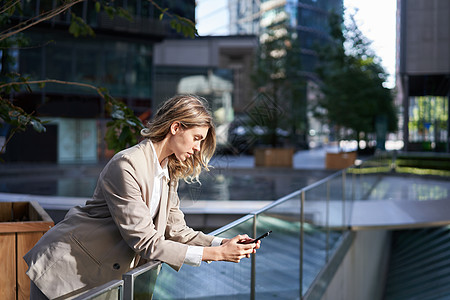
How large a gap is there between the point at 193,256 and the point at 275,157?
23.6 meters

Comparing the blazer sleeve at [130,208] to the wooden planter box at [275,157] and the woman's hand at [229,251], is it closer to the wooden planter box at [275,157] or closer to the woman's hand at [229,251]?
the woman's hand at [229,251]

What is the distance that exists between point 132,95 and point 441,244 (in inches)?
851

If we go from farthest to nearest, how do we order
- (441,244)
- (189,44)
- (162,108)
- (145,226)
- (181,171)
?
1. (189,44)
2. (441,244)
3. (181,171)
4. (162,108)
5. (145,226)

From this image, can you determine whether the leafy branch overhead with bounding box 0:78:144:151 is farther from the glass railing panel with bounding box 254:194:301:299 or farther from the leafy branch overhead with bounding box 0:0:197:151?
the glass railing panel with bounding box 254:194:301:299

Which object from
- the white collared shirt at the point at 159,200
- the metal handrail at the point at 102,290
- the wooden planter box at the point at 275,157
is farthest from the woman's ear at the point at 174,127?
the wooden planter box at the point at 275,157

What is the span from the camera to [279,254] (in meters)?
4.94

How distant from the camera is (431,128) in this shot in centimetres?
3884

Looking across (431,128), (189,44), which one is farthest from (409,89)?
(189,44)

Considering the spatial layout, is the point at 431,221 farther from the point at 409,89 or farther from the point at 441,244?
the point at 409,89

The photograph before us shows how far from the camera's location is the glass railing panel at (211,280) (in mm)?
2396

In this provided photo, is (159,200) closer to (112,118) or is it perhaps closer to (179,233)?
(179,233)

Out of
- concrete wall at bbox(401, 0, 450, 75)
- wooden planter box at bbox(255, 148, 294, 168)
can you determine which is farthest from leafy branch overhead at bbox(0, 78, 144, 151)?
concrete wall at bbox(401, 0, 450, 75)

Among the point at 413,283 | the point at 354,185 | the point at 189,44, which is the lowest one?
the point at 413,283

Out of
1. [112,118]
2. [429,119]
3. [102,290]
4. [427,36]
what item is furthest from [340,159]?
[102,290]
